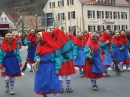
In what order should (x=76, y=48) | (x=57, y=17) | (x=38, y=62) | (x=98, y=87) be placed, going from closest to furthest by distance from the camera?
1. (x=38, y=62)
2. (x=98, y=87)
3. (x=76, y=48)
4. (x=57, y=17)

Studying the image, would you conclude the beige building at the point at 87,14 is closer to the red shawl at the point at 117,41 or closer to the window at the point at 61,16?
the window at the point at 61,16

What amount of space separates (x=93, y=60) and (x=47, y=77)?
2.78m

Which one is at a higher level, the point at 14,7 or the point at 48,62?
the point at 14,7

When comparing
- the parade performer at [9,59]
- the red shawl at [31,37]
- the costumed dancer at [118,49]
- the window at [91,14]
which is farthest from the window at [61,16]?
the parade performer at [9,59]

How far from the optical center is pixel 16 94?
30.5ft

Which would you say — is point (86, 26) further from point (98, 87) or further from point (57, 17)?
point (98, 87)

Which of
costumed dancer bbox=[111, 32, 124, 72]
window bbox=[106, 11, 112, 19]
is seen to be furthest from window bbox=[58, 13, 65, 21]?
costumed dancer bbox=[111, 32, 124, 72]

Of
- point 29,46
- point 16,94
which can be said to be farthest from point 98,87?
point 29,46

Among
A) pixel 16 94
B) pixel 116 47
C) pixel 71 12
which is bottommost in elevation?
pixel 16 94

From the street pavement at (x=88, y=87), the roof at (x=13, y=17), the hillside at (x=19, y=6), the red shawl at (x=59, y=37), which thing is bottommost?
the street pavement at (x=88, y=87)

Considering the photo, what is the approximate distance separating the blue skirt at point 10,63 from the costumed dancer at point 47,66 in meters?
2.27

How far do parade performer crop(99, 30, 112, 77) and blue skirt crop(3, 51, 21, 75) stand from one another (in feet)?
13.2

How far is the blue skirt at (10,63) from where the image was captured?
920 centimetres

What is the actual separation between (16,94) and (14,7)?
98.1 meters
